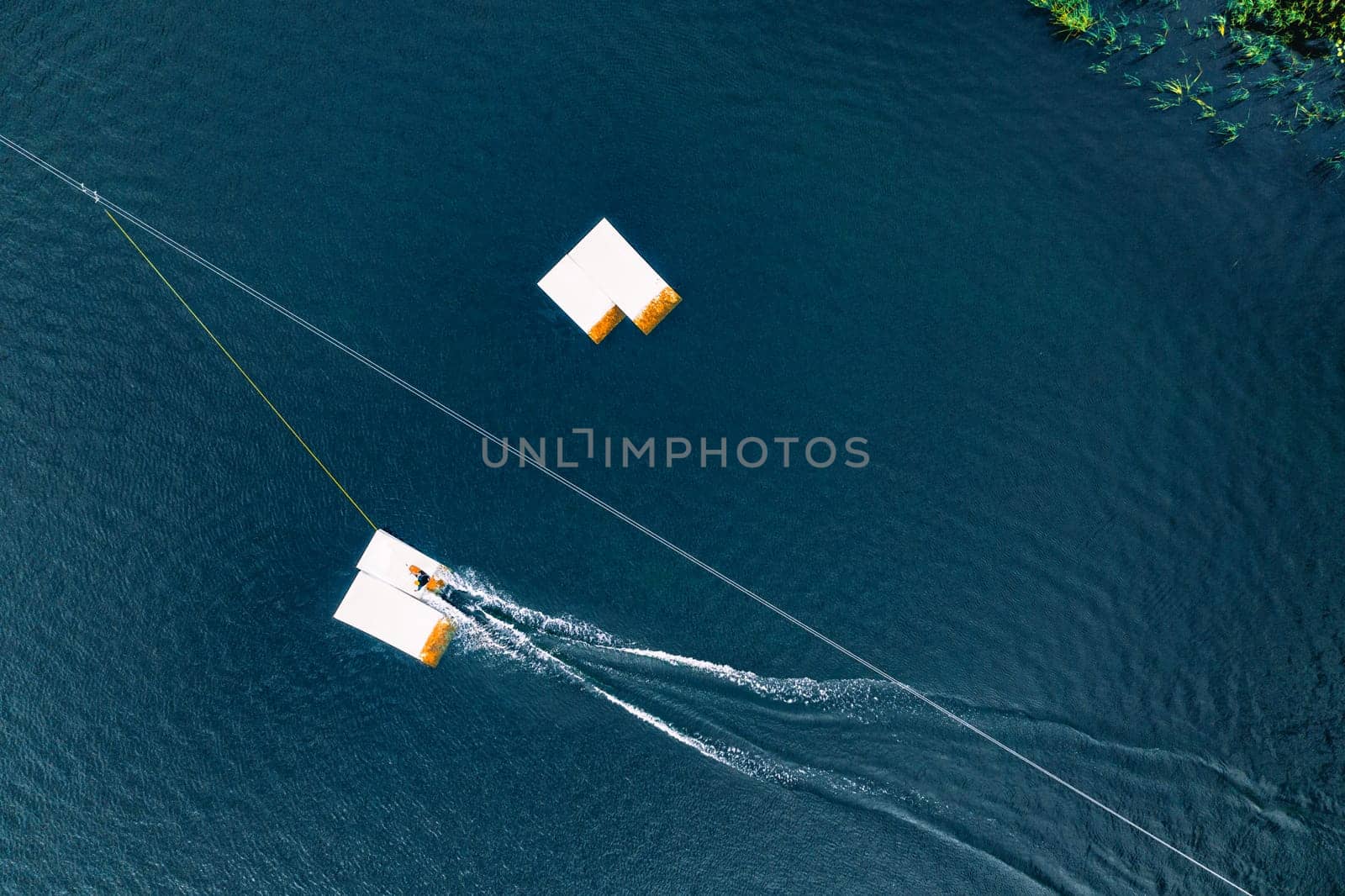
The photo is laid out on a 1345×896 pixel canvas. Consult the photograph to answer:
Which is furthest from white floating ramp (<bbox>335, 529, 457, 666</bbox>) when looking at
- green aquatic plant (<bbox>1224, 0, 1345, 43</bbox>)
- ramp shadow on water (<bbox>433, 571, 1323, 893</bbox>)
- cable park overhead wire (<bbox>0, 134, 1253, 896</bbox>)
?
green aquatic plant (<bbox>1224, 0, 1345, 43</bbox>)

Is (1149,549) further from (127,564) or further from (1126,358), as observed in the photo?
(127,564)

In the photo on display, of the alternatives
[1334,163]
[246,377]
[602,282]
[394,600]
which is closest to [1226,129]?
[1334,163]

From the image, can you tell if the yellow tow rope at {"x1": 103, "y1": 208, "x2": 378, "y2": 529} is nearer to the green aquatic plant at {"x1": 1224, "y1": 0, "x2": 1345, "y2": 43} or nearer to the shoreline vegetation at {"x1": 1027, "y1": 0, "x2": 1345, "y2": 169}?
the shoreline vegetation at {"x1": 1027, "y1": 0, "x2": 1345, "y2": 169}

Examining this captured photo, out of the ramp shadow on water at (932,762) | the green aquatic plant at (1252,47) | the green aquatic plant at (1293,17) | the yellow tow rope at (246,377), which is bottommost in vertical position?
the ramp shadow on water at (932,762)

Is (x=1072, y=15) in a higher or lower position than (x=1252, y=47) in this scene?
higher

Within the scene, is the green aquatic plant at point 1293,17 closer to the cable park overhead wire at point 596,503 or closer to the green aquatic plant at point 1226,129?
the green aquatic plant at point 1226,129

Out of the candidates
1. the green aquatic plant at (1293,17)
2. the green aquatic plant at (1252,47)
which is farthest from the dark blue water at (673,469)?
the green aquatic plant at (1293,17)

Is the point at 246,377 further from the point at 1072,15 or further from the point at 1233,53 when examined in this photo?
the point at 1233,53
